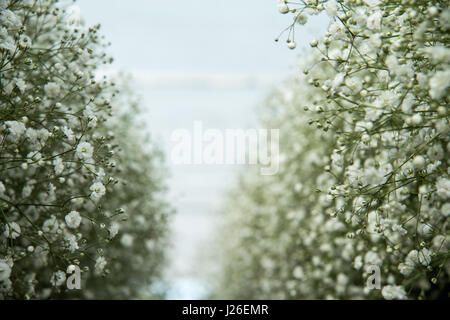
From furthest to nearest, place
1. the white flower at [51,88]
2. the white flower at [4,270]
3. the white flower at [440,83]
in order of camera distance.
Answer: the white flower at [51,88] < the white flower at [4,270] < the white flower at [440,83]

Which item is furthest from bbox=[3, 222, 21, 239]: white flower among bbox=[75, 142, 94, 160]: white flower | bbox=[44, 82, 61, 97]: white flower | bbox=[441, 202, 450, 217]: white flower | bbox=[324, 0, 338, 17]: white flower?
bbox=[441, 202, 450, 217]: white flower

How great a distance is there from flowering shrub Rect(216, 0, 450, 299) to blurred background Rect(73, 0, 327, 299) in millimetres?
1521

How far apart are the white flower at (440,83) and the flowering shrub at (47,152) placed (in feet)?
3.95

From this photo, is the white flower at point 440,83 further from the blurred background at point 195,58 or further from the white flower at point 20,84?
the blurred background at point 195,58

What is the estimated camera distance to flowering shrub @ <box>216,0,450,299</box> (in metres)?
1.63

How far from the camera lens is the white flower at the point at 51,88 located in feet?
6.79

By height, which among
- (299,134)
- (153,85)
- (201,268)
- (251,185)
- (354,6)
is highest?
(153,85)

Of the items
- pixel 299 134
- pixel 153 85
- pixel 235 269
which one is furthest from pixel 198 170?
pixel 299 134

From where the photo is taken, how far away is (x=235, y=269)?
5.48 m

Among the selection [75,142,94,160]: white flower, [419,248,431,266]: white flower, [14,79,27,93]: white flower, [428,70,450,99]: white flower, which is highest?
[14,79,27,93]: white flower

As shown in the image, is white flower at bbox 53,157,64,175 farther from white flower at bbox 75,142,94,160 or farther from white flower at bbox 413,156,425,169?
white flower at bbox 413,156,425,169

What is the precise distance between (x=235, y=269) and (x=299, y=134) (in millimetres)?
2347

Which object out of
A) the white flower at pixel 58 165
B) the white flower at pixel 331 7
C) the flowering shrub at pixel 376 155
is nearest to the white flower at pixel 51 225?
the white flower at pixel 58 165
